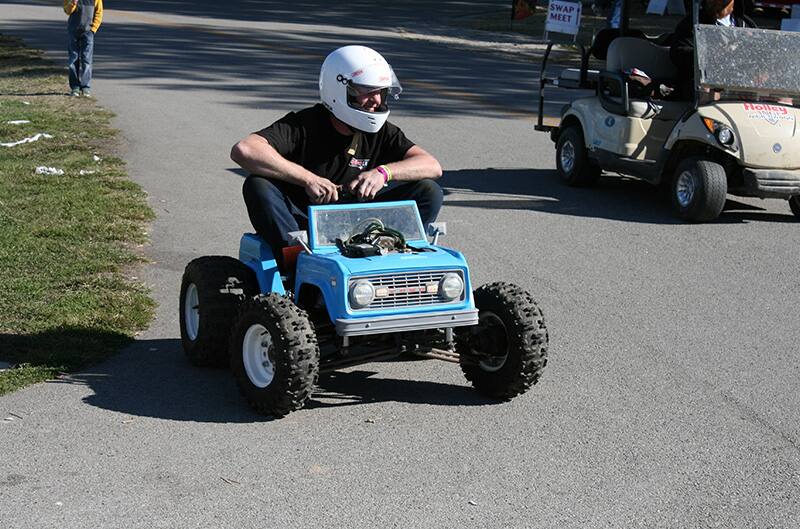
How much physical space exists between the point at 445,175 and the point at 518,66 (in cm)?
1074

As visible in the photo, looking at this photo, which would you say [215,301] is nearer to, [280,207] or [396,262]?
[280,207]

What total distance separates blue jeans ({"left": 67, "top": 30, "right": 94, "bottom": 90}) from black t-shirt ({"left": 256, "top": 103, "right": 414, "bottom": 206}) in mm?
11654

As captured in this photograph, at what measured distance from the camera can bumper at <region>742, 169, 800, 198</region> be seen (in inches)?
407

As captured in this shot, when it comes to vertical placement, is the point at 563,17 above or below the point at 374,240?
above

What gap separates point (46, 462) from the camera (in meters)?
5.18

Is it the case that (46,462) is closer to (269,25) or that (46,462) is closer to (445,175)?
(445,175)

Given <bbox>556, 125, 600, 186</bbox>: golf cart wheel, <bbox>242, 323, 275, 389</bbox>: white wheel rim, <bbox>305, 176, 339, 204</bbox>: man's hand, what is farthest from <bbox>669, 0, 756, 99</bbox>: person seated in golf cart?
<bbox>242, 323, 275, 389</bbox>: white wheel rim

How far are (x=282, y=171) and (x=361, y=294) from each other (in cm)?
92

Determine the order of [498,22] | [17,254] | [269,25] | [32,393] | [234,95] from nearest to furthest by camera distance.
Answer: [32,393] → [17,254] → [234,95] → [269,25] → [498,22]

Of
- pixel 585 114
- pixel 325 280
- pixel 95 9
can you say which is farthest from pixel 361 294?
pixel 95 9

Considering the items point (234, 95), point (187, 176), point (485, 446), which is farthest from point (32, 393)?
point (234, 95)

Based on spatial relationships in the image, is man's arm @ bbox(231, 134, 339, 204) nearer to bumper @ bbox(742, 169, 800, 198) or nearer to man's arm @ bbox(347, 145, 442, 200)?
man's arm @ bbox(347, 145, 442, 200)

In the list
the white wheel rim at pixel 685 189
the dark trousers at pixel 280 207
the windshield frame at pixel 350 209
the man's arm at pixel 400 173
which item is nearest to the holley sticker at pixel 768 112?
the white wheel rim at pixel 685 189

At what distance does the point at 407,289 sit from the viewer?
18.8 ft
